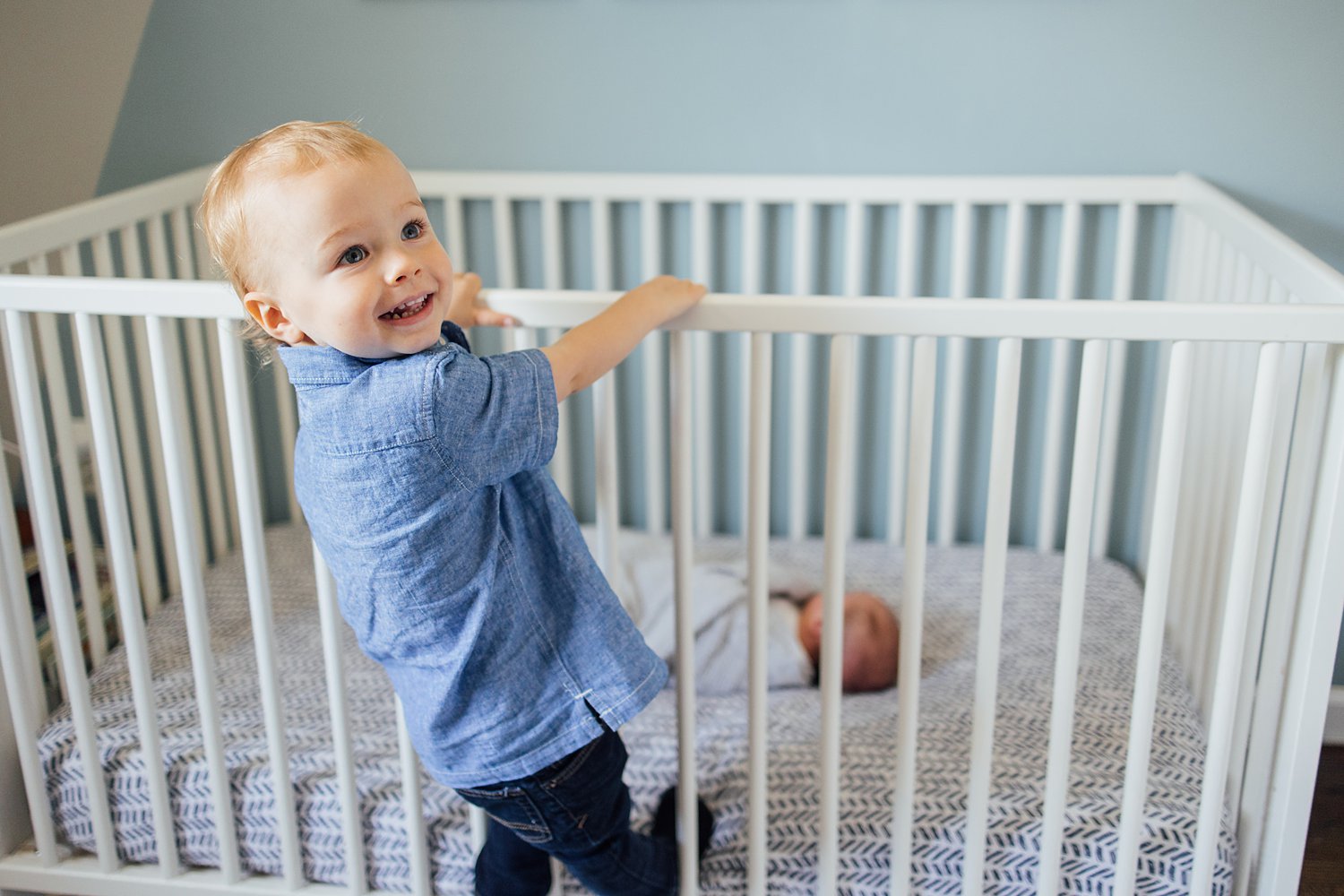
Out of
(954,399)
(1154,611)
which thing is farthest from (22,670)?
(954,399)

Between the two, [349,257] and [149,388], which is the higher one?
[349,257]

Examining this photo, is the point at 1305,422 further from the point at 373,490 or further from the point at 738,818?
the point at 373,490

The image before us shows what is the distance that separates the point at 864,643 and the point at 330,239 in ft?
3.09

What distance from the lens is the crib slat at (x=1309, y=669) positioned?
3.59ft

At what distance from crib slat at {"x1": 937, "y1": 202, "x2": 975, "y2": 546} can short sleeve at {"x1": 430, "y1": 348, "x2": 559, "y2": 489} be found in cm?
92

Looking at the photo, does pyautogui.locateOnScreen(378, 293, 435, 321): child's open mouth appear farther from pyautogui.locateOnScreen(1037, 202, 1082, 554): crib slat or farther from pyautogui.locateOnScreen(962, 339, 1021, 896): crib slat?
pyautogui.locateOnScreen(1037, 202, 1082, 554): crib slat

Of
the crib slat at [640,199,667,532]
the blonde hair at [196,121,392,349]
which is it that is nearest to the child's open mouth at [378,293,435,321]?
the blonde hair at [196,121,392,349]

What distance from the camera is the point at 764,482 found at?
1.15 meters

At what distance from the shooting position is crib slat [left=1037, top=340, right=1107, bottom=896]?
3.55ft

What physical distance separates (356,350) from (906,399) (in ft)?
3.75

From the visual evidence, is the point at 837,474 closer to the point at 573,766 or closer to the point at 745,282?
the point at 573,766

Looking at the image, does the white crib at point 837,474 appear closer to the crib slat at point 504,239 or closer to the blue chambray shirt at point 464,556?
the crib slat at point 504,239

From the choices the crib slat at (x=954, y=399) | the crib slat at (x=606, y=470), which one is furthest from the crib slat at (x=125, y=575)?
the crib slat at (x=954, y=399)

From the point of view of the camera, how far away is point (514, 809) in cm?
116
